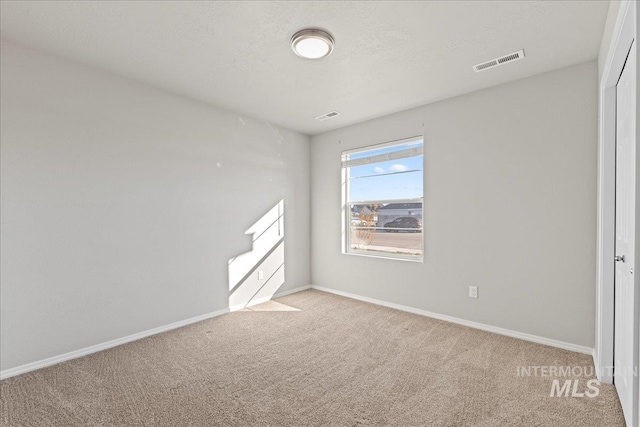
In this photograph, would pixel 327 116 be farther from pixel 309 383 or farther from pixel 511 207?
pixel 309 383

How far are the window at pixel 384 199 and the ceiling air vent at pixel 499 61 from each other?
1095 millimetres

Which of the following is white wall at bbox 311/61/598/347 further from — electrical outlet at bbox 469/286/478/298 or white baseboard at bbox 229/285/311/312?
white baseboard at bbox 229/285/311/312

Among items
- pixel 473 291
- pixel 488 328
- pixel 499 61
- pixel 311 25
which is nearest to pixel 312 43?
pixel 311 25

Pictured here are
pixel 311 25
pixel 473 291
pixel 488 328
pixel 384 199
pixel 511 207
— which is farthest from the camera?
pixel 384 199

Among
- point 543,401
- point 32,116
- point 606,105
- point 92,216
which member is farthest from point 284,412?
point 606,105

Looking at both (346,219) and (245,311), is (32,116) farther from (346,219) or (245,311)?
(346,219)

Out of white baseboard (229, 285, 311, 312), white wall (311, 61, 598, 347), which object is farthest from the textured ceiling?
white baseboard (229, 285, 311, 312)

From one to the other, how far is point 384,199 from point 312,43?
94.1 inches

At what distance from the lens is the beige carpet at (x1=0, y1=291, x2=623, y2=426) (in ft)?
6.15

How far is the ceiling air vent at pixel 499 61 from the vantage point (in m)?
2.56

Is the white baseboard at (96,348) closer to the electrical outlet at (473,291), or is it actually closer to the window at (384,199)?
the window at (384,199)

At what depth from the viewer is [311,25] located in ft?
7.11

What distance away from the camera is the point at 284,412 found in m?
1.92

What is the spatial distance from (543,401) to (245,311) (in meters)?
3.07
